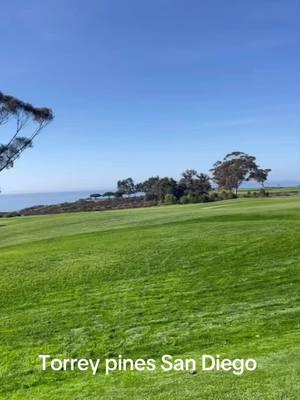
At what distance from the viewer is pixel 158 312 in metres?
8.74

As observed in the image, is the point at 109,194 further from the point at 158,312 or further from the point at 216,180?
the point at 158,312

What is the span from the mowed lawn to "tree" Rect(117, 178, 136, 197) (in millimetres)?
86354

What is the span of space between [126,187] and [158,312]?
3692 inches

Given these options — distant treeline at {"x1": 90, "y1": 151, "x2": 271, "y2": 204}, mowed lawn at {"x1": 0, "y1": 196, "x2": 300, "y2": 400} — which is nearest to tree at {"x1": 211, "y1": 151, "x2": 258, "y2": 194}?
distant treeline at {"x1": 90, "y1": 151, "x2": 271, "y2": 204}

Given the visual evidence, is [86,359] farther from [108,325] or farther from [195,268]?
[195,268]

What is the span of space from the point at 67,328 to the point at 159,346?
2031 millimetres

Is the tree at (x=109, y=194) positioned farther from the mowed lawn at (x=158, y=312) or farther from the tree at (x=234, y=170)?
the mowed lawn at (x=158, y=312)

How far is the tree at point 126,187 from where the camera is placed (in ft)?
334

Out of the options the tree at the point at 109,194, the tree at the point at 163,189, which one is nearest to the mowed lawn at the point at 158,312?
the tree at the point at 163,189

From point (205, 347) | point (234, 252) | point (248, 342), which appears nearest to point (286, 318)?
point (248, 342)

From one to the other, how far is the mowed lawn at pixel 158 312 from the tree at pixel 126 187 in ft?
283

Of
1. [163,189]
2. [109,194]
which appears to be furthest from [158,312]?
[109,194]

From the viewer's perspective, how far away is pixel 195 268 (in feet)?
37.5

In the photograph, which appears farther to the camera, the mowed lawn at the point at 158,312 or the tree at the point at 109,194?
the tree at the point at 109,194
